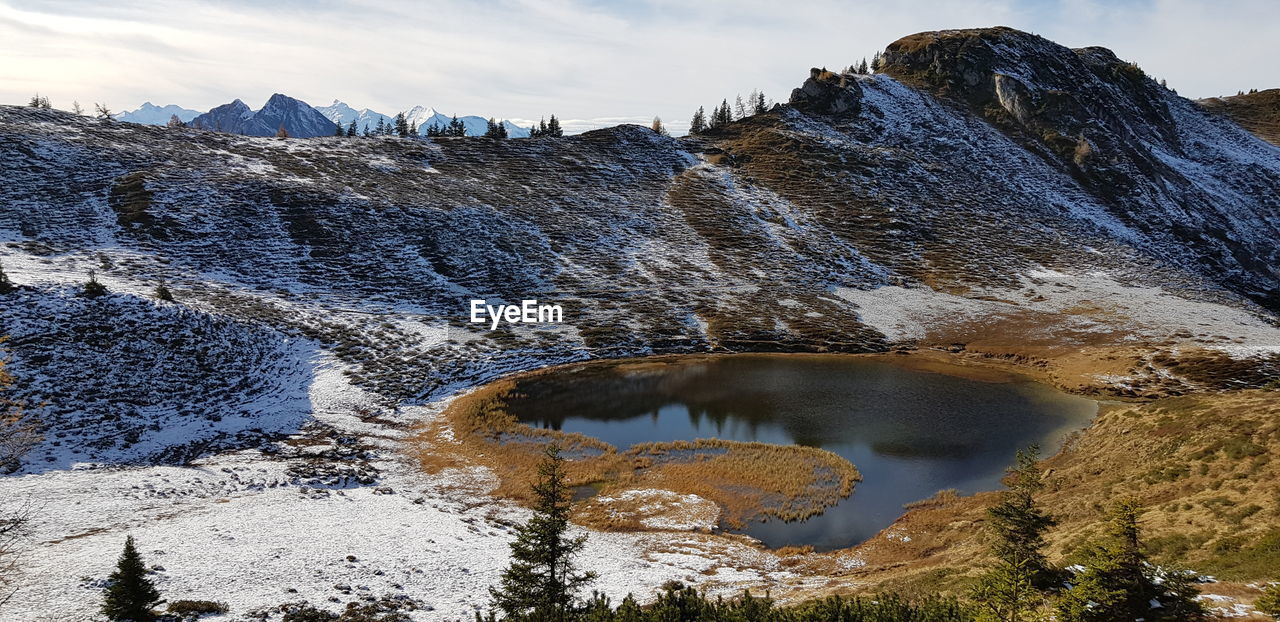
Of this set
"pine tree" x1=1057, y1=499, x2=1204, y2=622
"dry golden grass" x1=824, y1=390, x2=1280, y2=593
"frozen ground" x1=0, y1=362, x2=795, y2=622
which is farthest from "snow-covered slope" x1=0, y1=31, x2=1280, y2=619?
"pine tree" x1=1057, y1=499, x2=1204, y2=622

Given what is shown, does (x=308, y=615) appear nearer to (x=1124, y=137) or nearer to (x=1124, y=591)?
(x=1124, y=591)

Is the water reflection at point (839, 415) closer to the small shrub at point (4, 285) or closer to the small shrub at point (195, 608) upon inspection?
the small shrub at point (195, 608)

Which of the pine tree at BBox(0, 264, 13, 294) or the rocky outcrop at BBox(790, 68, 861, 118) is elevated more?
the rocky outcrop at BBox(790, 68, 861, 118)

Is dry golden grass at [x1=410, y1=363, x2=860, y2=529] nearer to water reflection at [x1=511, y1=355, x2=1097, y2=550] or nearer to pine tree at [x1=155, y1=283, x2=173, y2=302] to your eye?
water reflection at [x1=511, y1=355, x2=1097, y2=550]

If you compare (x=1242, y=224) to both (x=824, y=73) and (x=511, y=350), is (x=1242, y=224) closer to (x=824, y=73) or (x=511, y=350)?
(x=824, y=73)

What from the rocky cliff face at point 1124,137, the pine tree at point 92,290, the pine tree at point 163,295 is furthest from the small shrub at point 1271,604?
the rocky cliff face at point 1124,137

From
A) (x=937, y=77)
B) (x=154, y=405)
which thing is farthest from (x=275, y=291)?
(x=937, y=77)
